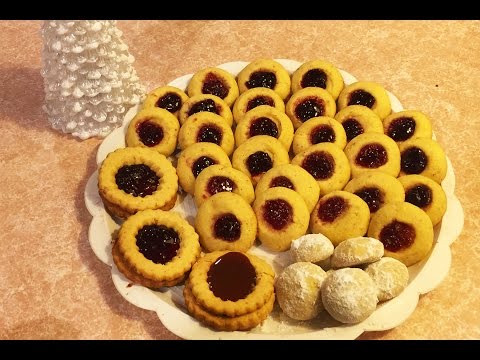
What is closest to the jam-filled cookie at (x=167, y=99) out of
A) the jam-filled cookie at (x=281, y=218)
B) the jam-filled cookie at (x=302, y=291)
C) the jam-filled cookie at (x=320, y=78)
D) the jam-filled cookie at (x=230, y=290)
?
the jam-filled cookie at (x=320, y=78)

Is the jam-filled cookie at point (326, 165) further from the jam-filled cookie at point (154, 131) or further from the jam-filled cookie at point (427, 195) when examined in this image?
the jam-filled cookie at point (154, 131)

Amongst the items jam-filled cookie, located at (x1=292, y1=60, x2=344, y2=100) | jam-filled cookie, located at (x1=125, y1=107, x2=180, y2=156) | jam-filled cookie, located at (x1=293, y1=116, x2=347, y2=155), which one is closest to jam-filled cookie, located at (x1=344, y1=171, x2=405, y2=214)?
jam-filled cookie, located at (x1=293, y1=116, x2=347, y2=155)

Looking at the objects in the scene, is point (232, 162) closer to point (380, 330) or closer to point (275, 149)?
point (275, 149)

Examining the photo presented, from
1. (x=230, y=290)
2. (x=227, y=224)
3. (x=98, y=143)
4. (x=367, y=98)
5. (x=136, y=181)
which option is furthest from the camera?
(x=98, y=143)

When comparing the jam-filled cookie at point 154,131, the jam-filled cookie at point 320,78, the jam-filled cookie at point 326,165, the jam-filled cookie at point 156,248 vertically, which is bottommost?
the jam-filled cookie at point 156,248

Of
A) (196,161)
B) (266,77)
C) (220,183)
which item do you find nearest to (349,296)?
(220,183)

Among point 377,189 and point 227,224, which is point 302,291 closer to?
point 227,224

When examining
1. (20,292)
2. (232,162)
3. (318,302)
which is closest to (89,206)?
(20,292)
